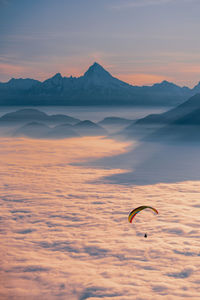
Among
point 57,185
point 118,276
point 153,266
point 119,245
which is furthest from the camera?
point 57,185

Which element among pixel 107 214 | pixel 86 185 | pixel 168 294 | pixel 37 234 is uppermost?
pixel 86 185

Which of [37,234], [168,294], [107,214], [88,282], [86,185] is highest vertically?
[86,185]

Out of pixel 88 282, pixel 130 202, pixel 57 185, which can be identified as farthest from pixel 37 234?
pixel 57 185

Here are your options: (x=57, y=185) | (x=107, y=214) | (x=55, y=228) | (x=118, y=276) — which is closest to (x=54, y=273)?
Result: (x=118, y=276)

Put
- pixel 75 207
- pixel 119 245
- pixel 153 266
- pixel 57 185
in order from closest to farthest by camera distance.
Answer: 1. pixel 153 266
2. pixel 119 245
3. pixel 75 207
4. pixel 57 185

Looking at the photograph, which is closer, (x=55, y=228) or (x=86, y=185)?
(x=55, y=228)

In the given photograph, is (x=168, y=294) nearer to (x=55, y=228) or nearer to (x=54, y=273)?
(x=54, y=273)

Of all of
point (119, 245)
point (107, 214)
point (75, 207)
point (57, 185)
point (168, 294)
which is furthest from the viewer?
point (57, 185)

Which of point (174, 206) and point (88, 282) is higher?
point (174, 206)

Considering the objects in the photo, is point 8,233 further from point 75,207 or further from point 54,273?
point 75,207
